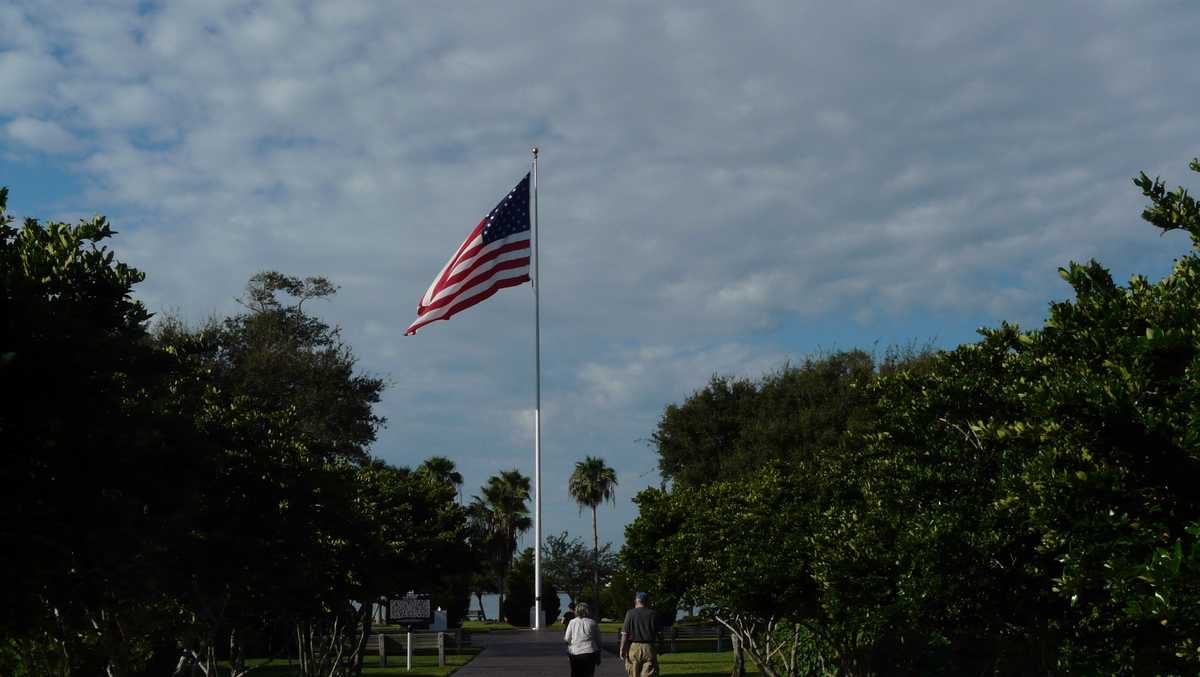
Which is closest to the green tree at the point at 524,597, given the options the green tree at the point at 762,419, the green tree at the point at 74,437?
the green tree at the point at 762,419

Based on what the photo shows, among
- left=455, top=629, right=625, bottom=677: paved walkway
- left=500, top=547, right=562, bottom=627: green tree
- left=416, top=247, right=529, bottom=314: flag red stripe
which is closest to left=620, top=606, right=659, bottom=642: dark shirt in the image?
left=455, top=629, right=625, bottom=677: paved walkway

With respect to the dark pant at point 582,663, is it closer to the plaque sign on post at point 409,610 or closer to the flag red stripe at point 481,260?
the plaque sign on post at point 409,610

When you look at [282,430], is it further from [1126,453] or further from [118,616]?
[1126,453]

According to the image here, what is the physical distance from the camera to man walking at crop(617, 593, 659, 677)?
17875 mm

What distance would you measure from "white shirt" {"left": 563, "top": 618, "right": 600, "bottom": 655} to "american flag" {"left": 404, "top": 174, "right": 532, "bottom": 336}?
35.2ft

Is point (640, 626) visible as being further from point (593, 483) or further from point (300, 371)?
point (593, 483)

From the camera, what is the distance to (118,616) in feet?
38.7

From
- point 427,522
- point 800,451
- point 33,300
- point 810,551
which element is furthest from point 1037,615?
point 800,451

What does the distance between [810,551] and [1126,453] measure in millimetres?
10520

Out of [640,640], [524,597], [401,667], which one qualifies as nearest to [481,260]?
[401,667]

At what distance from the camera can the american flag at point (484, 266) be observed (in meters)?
27.7

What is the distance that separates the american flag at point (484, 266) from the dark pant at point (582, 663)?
1101cm

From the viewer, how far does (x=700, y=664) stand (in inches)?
1350

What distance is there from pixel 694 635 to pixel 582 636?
38.2 metres
